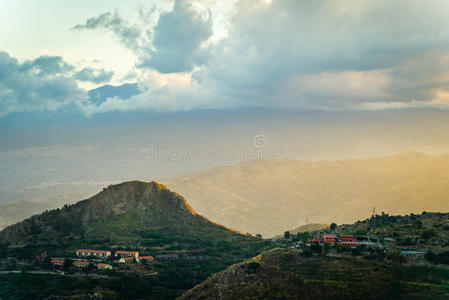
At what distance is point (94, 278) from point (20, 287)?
25175 millimetres

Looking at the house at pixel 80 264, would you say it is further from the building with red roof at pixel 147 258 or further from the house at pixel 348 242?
the house at pixel 348 242

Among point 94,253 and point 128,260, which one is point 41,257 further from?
point 128,260

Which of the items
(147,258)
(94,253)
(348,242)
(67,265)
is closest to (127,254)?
(147,258)

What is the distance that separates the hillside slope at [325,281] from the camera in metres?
113

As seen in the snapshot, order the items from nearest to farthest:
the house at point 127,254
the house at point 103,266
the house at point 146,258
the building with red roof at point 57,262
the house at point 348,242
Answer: the house at point 348,242, the house at point 103,266, the building with red roof at point 57,262, the house at point 146,258, the house at point 127,254

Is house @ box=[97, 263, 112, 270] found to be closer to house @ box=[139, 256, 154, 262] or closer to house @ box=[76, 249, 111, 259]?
house @ box=[139, 256, 154, 262]

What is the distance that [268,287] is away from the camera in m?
122

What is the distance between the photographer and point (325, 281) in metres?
120

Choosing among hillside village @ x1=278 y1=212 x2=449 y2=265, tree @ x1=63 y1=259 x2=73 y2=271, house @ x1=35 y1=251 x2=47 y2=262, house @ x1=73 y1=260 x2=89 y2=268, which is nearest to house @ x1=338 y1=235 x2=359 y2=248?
hillside village @ x1=278 y1=212 x2=449 y2=265

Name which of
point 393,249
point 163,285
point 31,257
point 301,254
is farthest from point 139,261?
point 393,249

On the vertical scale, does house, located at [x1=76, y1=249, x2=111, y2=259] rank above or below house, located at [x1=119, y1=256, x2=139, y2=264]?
above

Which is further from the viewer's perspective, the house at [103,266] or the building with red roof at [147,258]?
the building with red roof at [147,258]

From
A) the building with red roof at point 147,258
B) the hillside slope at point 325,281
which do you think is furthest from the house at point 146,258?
the hillside slope at point 325,281

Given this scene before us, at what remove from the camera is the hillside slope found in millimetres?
113125
